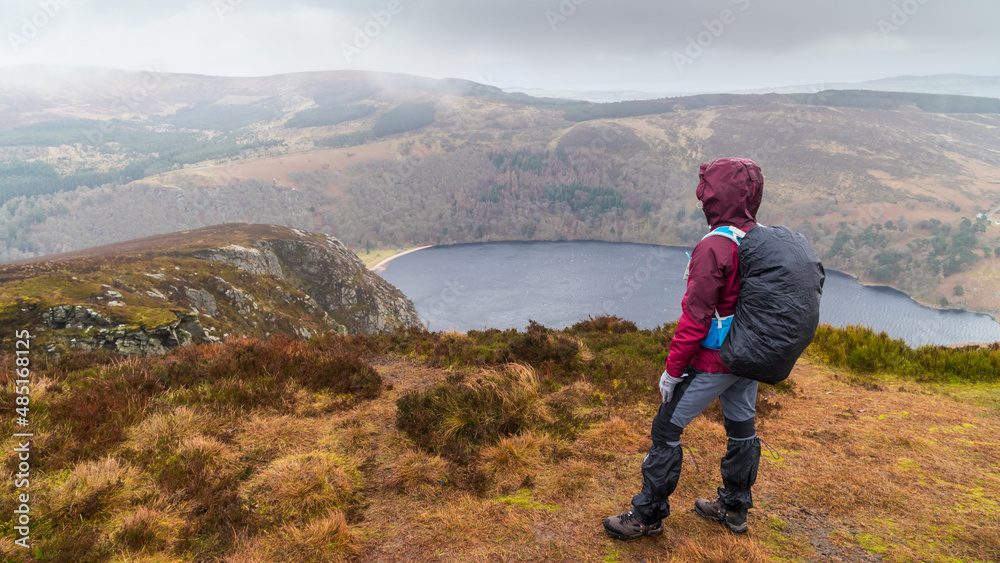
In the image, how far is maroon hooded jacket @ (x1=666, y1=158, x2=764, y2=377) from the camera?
313cm

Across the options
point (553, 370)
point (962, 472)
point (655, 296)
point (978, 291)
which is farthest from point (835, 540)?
point (978, 291)

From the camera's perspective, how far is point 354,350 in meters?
9.20

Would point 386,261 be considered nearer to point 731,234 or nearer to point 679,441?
point 679,441

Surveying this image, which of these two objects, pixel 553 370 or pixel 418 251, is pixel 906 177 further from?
pixel 553 370

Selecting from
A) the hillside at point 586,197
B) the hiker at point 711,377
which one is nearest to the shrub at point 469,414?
the hiker at point 711,377

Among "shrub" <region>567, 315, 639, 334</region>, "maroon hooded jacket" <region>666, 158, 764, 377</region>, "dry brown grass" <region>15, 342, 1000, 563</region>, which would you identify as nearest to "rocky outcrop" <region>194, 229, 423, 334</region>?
"shrub" <region>567, 315, 639, 334</region>

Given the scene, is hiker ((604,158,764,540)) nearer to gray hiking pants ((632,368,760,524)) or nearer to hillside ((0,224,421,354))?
gray hiking pants ((632,368,760,524))

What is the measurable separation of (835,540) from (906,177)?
210643 millimetres

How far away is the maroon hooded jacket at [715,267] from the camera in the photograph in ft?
10.3

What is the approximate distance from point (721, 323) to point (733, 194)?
980 mm

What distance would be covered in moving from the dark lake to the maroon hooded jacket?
54335 millimetres

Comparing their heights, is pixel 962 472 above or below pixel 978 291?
above

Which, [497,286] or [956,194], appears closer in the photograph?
[497,286]

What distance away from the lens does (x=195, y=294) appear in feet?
68.6
